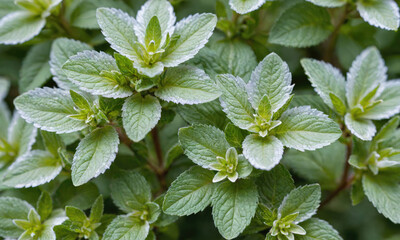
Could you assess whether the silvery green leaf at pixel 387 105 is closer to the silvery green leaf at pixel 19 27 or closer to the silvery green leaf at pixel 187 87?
the silvery green leaf at pixel 187 87

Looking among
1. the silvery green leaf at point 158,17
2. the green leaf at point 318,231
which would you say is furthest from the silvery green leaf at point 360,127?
the silvery green leaf at point 158,17

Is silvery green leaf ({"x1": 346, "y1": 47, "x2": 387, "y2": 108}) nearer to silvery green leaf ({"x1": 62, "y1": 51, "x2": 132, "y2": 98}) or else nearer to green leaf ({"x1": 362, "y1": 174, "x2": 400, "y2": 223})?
green leaf ({"x1": 362, "y1": 174, "x2": 400, "y2": 223})

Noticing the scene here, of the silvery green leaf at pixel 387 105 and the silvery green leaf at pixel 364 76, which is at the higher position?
the silvery green leaf at pixel 364 76

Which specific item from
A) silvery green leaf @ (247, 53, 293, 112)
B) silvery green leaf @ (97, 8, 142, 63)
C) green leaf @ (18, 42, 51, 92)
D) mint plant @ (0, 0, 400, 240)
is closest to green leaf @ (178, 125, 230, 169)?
mint plant @ (0, 0, 400, 240)

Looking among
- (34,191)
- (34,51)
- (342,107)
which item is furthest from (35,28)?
(342,107)

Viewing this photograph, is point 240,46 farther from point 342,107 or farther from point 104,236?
point 104,236
